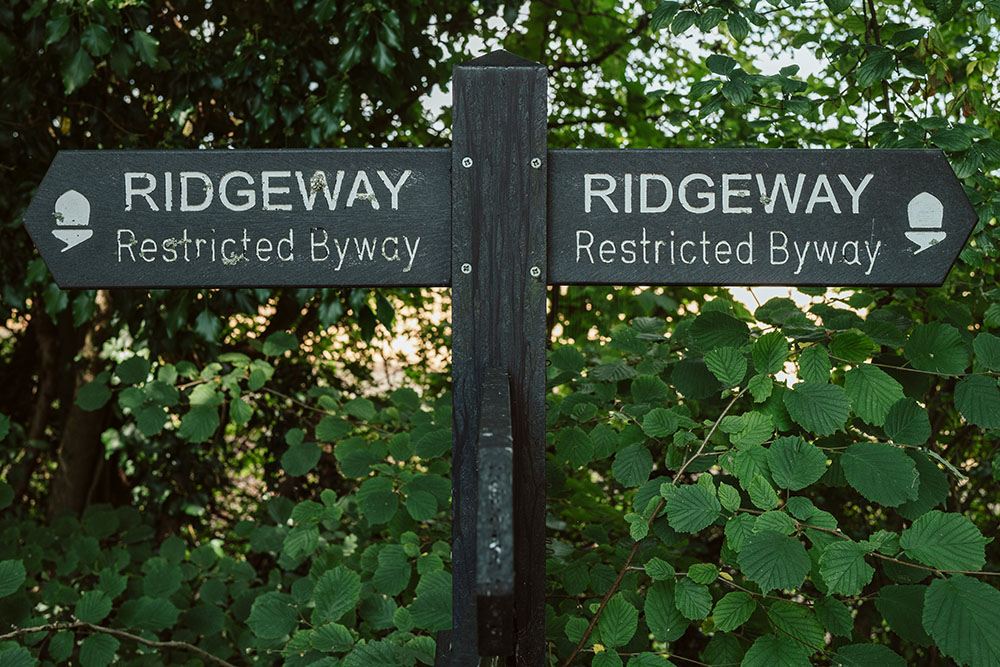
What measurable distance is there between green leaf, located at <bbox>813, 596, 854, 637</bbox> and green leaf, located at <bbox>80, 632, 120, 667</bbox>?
1458mm

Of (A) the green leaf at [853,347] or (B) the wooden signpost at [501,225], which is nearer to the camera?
(B) the wooden signpost at [501,225]

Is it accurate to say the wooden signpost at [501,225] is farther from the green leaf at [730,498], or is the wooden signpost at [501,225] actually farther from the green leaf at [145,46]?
the green leaf at [145,46]

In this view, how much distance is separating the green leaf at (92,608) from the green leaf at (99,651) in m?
0.05

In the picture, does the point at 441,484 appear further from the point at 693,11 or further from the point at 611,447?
the point at 693,11

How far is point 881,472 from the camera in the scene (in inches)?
47.8

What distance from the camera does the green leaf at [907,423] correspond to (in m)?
1.26

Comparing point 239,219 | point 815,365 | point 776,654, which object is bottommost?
point 776,654

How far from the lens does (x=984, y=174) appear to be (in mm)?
1646

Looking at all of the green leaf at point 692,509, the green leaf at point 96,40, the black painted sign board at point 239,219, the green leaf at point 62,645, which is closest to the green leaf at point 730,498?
the green leaf at point 692,509

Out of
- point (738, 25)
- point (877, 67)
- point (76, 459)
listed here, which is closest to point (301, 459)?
point (738, 25)

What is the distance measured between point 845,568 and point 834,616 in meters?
0.19

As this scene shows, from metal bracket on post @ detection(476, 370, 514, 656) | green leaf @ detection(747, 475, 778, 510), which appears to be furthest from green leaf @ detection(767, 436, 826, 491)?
metal bracket on post @ detection(476, 370, 514, 656)

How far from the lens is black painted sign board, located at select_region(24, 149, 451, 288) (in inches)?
48.0

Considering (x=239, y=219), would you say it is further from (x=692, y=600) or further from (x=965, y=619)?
(x=965, y=619)
